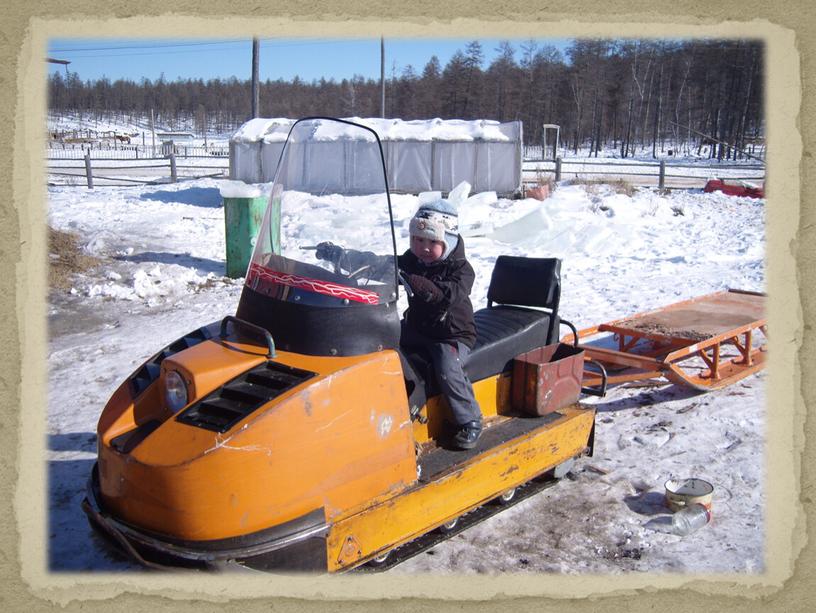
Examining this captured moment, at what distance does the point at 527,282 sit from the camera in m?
5.12

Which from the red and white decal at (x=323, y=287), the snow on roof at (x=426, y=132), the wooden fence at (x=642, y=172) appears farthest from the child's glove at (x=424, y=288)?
the wooden fence at (x=642, y=172)

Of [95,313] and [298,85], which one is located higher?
[298,85]

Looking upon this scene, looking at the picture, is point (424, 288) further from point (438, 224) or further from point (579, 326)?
point (579, 326)

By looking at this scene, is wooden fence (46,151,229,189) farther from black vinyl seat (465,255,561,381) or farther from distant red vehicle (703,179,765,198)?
black vinyl seat (465,255,561,381)

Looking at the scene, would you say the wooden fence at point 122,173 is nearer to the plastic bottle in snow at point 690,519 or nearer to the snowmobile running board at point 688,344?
the snowmobile running board at point 688,344

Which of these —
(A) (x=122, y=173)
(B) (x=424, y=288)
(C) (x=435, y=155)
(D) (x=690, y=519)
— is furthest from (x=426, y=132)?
(D) (x=690, y=519)

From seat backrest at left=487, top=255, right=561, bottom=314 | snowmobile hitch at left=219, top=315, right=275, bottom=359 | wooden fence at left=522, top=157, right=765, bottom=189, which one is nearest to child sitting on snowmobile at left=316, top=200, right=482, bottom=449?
snowmobile hitch at left=219, top=315, right=275, bottom=359

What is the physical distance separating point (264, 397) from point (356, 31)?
5.02 feet

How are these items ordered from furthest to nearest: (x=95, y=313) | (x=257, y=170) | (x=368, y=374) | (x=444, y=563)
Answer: (x=257, y=170) < (x=95, y=313) < (x=444, y=563) < (x=368, y=374)

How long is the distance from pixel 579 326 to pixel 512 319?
10.8 feet

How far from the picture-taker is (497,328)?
4699 mm

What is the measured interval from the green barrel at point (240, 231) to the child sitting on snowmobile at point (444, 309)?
646cm

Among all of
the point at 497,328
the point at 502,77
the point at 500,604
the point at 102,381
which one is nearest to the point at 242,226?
the point at 102,381

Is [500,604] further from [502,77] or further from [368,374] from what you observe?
[502,77]
